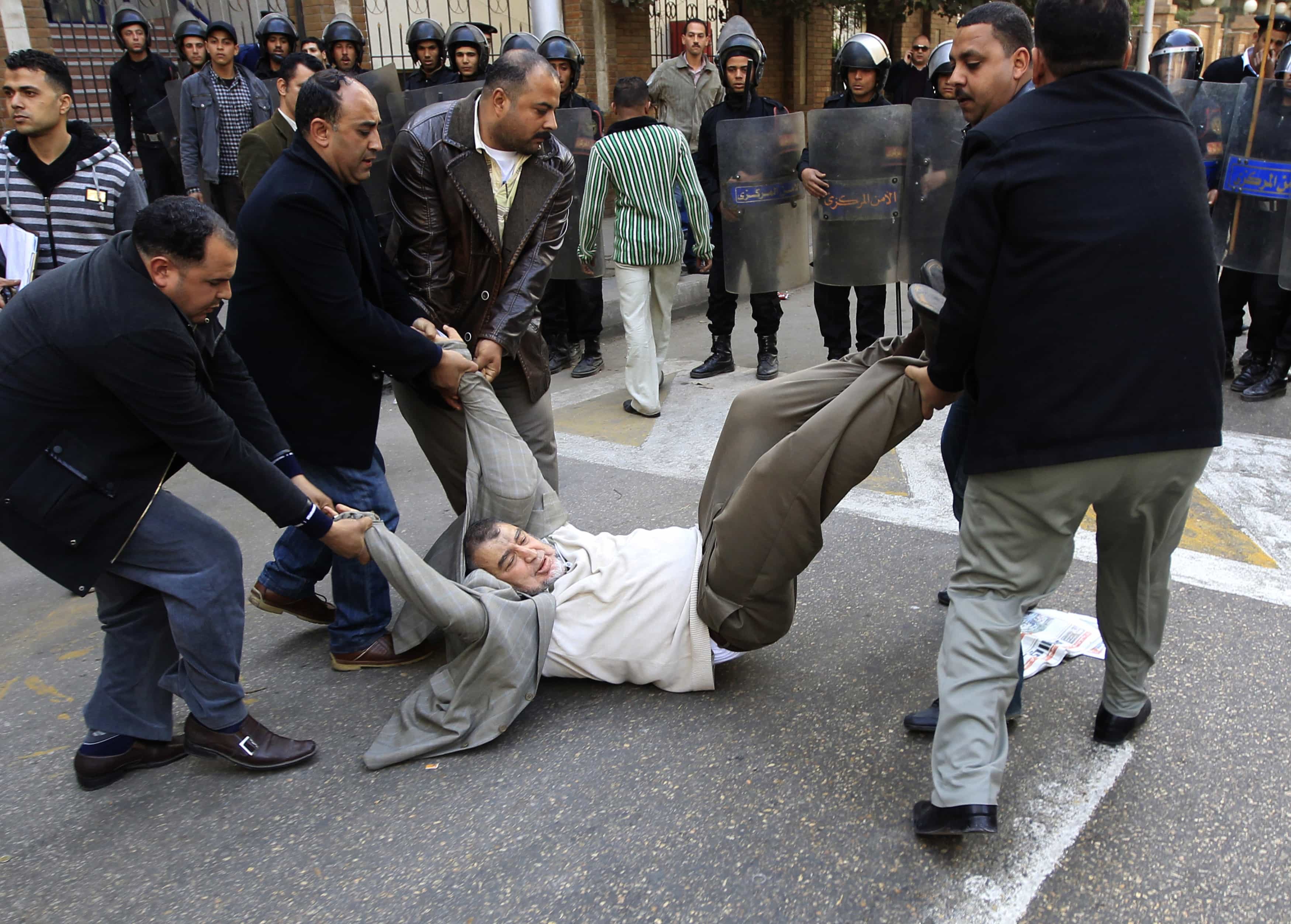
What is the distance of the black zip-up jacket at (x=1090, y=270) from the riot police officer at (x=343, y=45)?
593 centimetres

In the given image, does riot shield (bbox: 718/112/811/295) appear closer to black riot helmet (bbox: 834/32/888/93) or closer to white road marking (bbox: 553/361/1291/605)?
black riot helmet (bbox: 834/32/888/93)

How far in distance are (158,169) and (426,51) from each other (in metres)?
2.39

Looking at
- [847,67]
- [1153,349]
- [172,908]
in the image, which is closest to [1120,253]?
[1153,349]

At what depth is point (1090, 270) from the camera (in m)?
2.10

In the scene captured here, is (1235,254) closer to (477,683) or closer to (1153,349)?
(1153,349)

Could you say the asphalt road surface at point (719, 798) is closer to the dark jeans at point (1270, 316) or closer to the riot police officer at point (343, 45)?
the dark jeans at point (1270, 316)

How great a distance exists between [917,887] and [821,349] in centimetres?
535

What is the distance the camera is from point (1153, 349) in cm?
214

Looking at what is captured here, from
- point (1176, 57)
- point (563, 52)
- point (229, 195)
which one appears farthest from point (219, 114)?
point (1176, 57)

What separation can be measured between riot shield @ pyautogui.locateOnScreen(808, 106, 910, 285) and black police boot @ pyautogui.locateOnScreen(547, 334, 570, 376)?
5.96 feet

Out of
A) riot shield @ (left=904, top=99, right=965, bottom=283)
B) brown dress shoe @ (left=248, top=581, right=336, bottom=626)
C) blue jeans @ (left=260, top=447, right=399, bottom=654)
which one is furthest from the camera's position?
riot shield @ (left=904, top=99, right=965, bottom=283)

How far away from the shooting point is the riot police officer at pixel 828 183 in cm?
590

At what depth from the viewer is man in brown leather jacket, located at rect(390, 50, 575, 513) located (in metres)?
3.43

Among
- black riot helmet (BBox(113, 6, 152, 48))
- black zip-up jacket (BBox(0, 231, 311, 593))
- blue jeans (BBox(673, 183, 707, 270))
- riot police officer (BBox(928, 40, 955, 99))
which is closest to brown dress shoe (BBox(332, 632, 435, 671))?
black zip-up jacket (BBox(0, 231, 311, 593))
